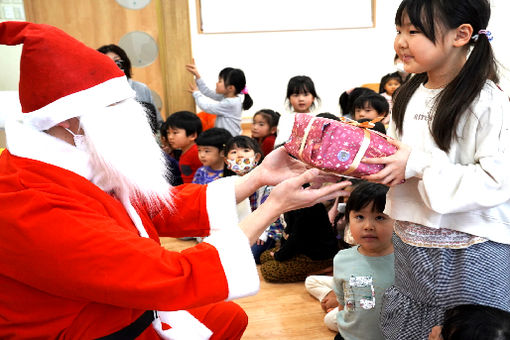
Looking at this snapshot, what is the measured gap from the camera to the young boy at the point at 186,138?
3.70 metres

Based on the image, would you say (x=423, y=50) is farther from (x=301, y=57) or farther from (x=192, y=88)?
(x=301, y=57)

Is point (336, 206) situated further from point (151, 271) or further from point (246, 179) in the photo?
point (151, 271)

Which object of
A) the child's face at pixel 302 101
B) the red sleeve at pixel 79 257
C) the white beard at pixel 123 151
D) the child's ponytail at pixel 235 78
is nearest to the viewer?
the red sleeve at pixel 79 257

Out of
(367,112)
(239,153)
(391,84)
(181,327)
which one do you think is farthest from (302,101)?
(181,327)

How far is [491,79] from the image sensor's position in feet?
3.70

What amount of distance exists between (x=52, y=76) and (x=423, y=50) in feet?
2.88

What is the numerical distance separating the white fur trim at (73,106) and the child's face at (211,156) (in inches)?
85.9

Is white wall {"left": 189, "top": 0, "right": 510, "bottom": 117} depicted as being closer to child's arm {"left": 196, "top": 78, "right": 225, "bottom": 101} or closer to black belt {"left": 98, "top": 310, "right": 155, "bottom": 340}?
child's arm {"left": 196, "top": 78, "right": 225, "bottom": 101}

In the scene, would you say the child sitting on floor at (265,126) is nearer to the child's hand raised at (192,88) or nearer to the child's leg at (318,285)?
the child's hand raised at (192,88)

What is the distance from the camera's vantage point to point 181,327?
126 cm

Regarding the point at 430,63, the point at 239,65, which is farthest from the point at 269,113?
the point at 430,63

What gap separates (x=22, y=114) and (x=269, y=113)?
315 cm

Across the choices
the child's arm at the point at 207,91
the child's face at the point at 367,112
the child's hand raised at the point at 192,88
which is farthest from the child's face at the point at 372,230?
the child's hand raised at the point at 192,88

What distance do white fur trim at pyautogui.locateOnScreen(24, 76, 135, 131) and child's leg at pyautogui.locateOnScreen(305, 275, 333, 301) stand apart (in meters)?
1.52
